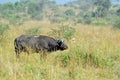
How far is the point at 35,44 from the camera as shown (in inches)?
304

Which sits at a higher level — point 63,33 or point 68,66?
point 68,66

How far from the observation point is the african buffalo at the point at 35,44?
758 cm

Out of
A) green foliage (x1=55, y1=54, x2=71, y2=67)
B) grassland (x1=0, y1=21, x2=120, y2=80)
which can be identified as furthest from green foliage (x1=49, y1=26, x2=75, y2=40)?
green foliage (x1=55, y1=54, x2=71, y2=67)

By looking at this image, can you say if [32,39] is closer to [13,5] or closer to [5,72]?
[5,72]

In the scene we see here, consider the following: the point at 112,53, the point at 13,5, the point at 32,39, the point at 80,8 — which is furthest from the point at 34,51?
the point at 80,8

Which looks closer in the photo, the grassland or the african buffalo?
the grassland

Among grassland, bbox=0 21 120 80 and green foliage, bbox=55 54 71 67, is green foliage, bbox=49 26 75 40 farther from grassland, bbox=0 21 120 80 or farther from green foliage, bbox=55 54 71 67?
green foliage, bbox=55 54 71 67

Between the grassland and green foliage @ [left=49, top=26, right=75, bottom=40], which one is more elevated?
the grassland

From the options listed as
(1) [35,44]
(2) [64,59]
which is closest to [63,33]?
(1) [35,44]

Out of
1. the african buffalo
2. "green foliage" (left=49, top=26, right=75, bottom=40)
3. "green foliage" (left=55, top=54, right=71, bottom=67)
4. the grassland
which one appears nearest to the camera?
the grassland

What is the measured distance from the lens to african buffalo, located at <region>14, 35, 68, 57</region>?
758 centimetres

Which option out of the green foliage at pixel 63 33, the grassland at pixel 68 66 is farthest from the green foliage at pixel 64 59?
the green foliage at pixel 63 33

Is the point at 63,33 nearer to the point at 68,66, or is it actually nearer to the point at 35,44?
the point at 35,44

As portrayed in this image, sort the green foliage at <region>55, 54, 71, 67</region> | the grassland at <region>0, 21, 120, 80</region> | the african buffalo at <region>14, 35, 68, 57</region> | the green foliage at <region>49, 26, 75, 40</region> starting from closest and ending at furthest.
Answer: the grassland at <region>0, 21, 120, 80</region>
the green foliage at <region>55, 54, 71, 67</region>
the african buffalo at <region>14, 35, 68, 57</region>
the green foliage at <region>49, 26, 75, 40</region>
